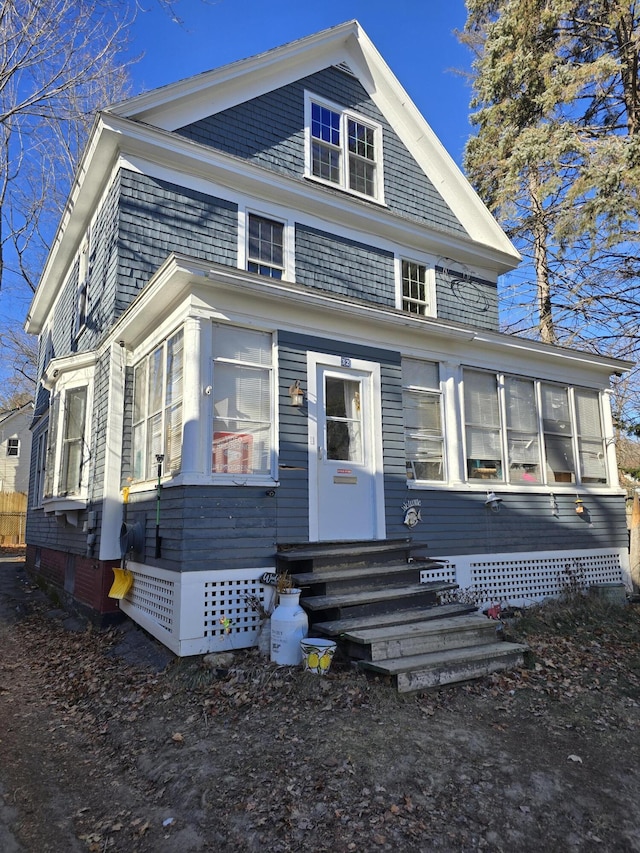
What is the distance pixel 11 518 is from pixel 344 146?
66.0 feet

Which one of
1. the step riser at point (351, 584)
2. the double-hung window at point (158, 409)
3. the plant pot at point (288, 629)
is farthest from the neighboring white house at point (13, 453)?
the plant pot at point (288, 629)

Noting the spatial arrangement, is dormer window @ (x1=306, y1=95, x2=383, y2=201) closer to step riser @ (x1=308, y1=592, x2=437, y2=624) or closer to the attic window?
the attic window

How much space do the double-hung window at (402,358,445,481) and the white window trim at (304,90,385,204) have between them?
4.20 m

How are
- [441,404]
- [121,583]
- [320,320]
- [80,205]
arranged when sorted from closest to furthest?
[320,320] < [121,583] < [441,404] < [80,205]

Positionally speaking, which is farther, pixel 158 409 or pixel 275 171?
pixel 275 171

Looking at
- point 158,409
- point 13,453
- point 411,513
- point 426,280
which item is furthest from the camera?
point 13,453

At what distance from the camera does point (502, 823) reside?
326 centimetres

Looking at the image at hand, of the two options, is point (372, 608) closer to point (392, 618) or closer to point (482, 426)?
point (392, 618)

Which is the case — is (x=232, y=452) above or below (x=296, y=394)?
below

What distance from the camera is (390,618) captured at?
587cm

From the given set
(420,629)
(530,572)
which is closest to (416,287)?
(530,572)

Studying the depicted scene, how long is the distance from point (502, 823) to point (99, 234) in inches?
375

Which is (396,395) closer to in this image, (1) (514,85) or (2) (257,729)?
(2) (257,729)

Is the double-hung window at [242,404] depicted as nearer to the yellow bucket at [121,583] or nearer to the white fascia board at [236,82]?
the yellow bucket at [121,583]
